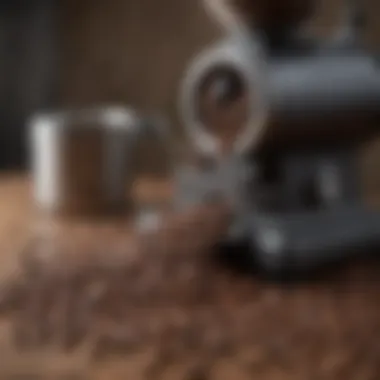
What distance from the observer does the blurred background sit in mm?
1371

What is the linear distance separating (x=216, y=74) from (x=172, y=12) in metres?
0.71

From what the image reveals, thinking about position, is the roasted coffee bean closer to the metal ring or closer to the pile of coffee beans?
the pile of coffee beans

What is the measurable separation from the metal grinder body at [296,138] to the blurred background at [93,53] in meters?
0.64

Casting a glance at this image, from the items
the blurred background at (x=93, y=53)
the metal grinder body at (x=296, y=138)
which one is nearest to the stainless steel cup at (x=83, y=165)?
the metal grinder body at (x=296, y=138)

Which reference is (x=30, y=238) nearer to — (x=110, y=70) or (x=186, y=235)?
(x=186, y=235)

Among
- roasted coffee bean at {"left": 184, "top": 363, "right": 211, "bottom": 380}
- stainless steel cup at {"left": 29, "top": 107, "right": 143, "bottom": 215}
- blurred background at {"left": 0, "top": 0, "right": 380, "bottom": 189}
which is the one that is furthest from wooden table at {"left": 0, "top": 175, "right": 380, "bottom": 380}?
blurred background at {"left": 0, "top": 0, "right": 380, "bottom": 189}

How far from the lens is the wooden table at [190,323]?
434mm

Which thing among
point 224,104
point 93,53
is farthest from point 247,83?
point 93,53

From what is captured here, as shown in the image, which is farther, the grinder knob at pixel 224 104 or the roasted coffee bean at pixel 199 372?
the grinder knob at pixel 224 104

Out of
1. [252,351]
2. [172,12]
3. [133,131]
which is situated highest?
[172,12]

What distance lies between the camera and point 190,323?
0.50 m

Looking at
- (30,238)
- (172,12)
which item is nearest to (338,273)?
(30,238)

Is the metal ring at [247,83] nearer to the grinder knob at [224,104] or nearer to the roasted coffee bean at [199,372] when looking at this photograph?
the grinder knob at [224,104]

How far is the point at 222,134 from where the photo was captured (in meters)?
0.68
